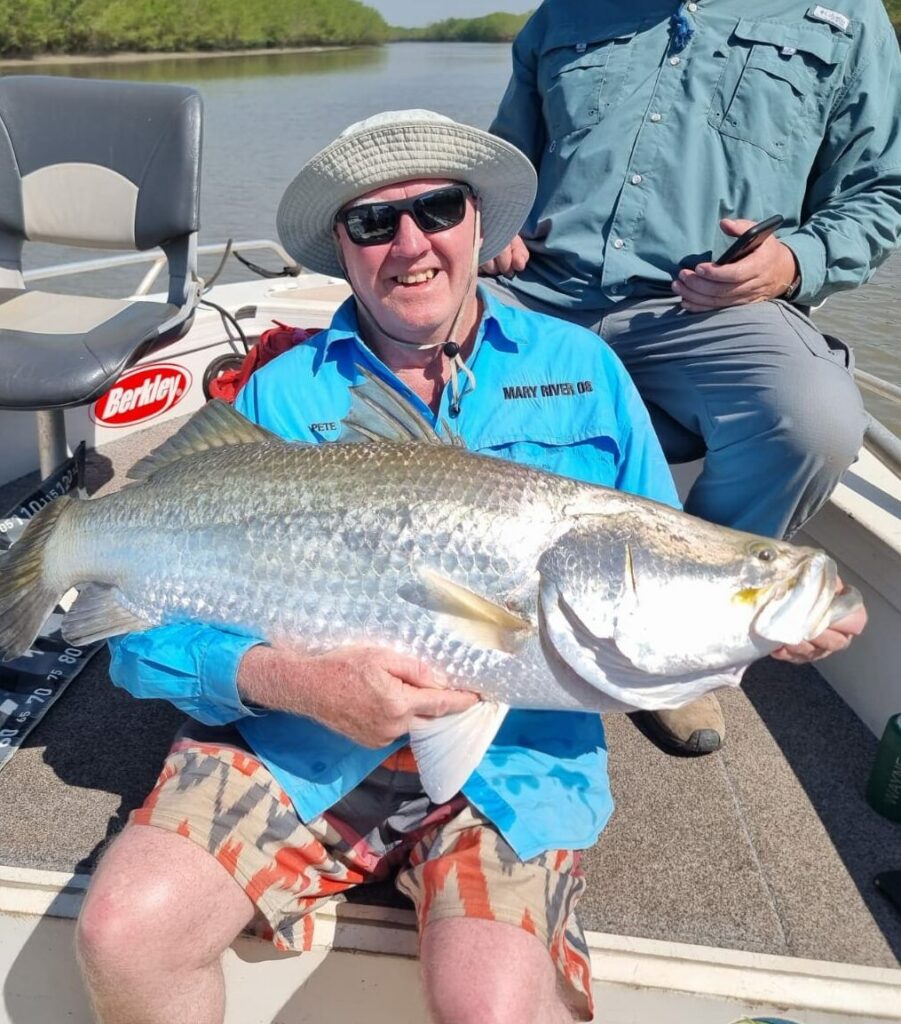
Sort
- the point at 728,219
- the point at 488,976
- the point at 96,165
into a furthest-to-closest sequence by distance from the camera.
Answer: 1. the point at 96,165
2. the point at 728,219
3. the point at 488,976

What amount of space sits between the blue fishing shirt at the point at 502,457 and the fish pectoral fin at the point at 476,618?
0.33 m

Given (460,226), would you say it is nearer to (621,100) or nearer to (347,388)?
(347,388)

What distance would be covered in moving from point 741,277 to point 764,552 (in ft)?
4.00

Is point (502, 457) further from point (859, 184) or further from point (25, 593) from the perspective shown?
point (859, 184)

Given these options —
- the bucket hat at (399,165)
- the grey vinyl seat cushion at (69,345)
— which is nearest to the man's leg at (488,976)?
the bucket hat at (399,165)

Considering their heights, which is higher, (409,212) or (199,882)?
(409,212)

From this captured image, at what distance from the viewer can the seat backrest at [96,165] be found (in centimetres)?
363

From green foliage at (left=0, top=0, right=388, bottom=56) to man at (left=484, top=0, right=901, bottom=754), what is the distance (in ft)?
161

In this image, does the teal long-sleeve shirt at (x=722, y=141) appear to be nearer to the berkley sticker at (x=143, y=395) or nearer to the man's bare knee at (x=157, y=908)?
the man's bare knee at (x=157, y=908)

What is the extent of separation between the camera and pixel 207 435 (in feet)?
6.98

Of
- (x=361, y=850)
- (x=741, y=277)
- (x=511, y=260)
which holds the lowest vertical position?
(x=361, y=850)

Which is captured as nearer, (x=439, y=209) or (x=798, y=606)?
(x=798, y=606)

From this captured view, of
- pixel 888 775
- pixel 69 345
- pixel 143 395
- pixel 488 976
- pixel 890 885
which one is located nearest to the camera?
pixel 488 976

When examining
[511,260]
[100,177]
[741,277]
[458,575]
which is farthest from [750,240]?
[100,177]
